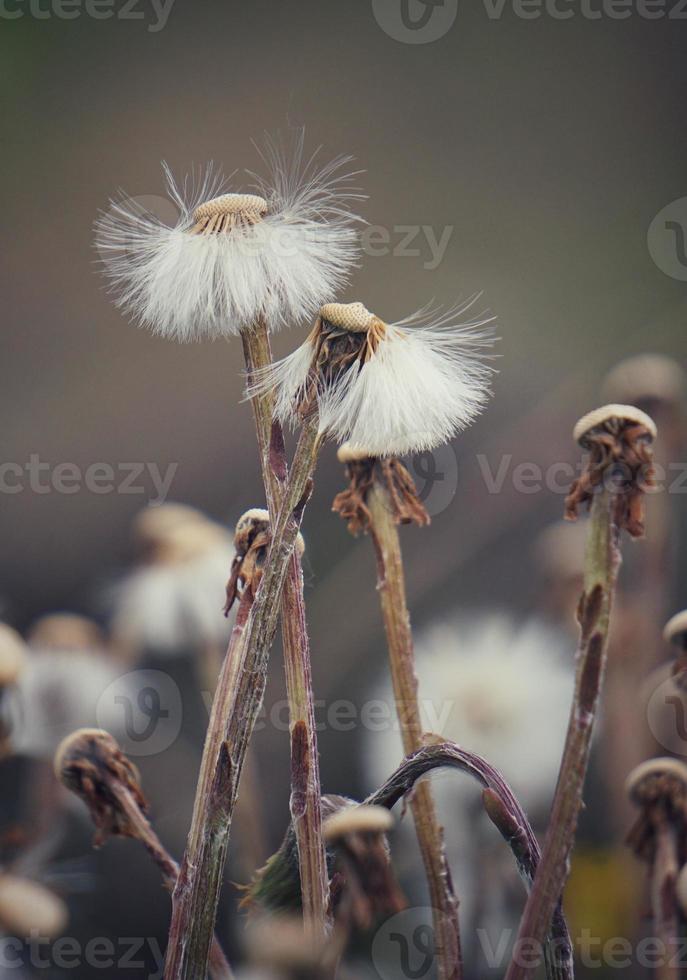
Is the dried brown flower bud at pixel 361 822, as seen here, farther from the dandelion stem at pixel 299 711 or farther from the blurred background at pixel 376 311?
the blurred background at pixel 376 311

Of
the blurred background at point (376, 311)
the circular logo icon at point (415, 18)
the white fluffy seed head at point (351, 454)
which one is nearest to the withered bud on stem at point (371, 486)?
the white fluffy seed head at point (351, 454)

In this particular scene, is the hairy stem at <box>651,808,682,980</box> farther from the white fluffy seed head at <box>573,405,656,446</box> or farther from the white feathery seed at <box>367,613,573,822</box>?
the white fluffy seed head at <box>573,405,656,446</box>

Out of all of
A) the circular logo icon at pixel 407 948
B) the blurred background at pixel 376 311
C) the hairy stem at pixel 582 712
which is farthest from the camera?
the blurred background at pixel 376 311

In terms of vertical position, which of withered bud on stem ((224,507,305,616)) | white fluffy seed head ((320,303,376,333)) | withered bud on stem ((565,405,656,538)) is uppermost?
white fluffy seed head ((320,303,376,333))

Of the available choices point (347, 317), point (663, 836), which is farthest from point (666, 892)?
point (347, 317)

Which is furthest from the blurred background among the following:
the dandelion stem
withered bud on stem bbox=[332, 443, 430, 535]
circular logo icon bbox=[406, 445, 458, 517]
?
the dandelion stem

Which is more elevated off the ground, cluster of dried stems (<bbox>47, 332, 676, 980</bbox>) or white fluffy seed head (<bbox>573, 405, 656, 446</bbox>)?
white fluffy seed head (<bbox>573, 405, 656, 446</bbox>)

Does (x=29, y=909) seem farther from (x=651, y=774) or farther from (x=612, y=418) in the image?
(x=612, y=418)
